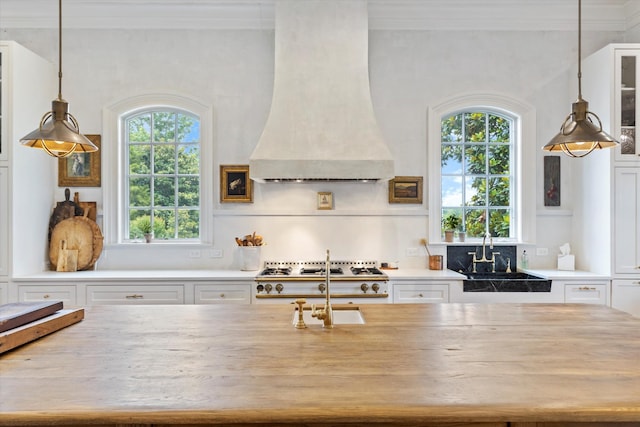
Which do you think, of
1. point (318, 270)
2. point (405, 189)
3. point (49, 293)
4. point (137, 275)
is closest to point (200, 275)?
point (137, 275)

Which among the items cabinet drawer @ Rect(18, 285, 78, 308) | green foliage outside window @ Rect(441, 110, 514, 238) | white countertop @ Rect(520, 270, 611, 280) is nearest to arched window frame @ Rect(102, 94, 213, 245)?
cabinet drawer @ Rect(18, 285, 78, 308)

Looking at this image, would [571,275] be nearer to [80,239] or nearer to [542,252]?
[542,252]

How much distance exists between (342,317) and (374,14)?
10.5 feet

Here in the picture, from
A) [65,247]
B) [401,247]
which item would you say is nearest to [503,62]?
[401,247]

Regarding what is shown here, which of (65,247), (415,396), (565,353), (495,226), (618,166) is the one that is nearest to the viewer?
(415,396)

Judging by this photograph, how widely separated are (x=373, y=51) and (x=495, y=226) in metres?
2.24

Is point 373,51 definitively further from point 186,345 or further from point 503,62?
point 186,345

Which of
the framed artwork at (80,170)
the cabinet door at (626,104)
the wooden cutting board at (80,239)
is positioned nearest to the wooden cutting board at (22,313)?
the wooden cutting board at (80,239)

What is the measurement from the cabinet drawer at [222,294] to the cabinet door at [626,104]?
353 cm

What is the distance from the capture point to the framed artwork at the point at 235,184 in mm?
4082

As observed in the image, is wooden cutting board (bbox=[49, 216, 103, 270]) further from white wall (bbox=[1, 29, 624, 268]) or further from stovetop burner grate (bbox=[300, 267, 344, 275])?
stovetop burner grate (bbox=[300, 267, 344, 275])

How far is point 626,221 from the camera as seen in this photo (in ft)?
11.8

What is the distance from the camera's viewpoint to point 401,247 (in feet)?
13.5

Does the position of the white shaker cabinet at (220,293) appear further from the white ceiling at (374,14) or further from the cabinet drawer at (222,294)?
the white ceiling at (374,14)
